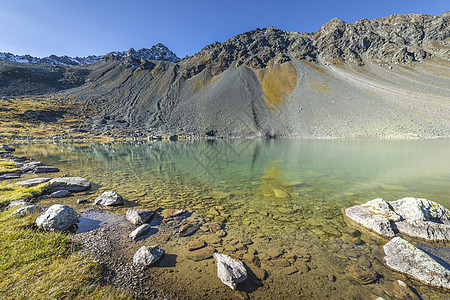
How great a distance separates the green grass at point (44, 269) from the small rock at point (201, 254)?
2.58 meters

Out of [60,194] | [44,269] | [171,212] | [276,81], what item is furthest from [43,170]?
[276,81]

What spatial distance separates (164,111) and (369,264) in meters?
122

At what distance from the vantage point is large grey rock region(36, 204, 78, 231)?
25.6 ft

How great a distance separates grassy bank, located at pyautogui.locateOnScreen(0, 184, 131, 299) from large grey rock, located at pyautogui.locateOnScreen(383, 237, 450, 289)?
29.3 feet

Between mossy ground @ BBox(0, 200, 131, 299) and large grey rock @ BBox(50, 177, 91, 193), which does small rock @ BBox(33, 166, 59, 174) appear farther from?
mossy ground @ BBox(0, 200, 131, 299)

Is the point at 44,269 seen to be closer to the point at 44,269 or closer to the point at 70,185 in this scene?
the point at 44,269

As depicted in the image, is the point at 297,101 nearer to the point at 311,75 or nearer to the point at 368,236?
the point at 311,75

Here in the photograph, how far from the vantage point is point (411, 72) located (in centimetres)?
12538

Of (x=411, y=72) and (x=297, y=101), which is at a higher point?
(x=411, y=72)

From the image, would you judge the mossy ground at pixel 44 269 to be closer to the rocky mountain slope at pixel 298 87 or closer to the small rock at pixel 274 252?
the small rock at pixel 274 252

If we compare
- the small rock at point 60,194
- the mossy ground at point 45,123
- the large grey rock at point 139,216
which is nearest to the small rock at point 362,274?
the large grey rock at point 139,216

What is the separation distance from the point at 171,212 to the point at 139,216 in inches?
73.1

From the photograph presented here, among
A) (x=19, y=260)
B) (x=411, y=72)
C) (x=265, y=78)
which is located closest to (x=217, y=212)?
(x=19, y=260)

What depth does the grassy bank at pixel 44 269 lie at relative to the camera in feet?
14.1
